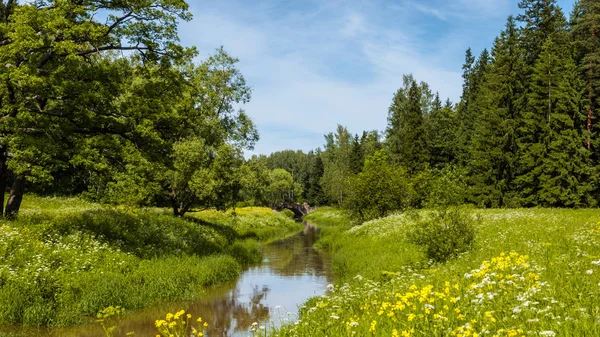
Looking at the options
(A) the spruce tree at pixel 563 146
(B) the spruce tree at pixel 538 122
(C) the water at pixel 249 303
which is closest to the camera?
(C) the water at pixel 249 303

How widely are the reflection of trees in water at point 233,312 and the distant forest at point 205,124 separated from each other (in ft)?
24.5

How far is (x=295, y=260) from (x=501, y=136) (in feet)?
104

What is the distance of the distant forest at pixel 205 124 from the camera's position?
16031 mm

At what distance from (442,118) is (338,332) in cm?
7273

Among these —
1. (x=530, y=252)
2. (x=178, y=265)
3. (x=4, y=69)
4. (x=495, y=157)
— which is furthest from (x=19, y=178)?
(x=495, y=157)

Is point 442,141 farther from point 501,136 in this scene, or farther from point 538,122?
point 538,122

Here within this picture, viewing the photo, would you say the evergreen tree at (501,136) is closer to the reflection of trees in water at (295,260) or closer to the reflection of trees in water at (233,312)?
the reflection of trees in water at (295,260)

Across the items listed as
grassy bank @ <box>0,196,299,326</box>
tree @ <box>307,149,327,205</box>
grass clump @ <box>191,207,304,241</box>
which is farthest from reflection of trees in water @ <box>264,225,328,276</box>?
tree @ <box>307,149,327,205</box>

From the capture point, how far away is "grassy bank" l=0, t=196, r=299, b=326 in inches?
474

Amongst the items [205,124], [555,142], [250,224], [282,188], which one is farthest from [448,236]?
[282,188]

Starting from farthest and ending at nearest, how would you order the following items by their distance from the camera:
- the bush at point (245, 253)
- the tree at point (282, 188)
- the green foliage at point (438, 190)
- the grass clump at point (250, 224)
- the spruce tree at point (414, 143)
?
1. the tree at point (282, 188)
2. the spruce tree at point (414, 143)
3. the grass clump at point (250, 224)
4. the bush at point (245, 253)
5. the green foliage at point (438, 190)

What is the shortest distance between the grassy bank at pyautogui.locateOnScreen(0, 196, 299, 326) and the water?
2.25ft

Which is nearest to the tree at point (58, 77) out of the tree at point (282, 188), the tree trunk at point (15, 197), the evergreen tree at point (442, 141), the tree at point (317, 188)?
the tree trunk at point (15, 197)

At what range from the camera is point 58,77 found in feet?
53.8
